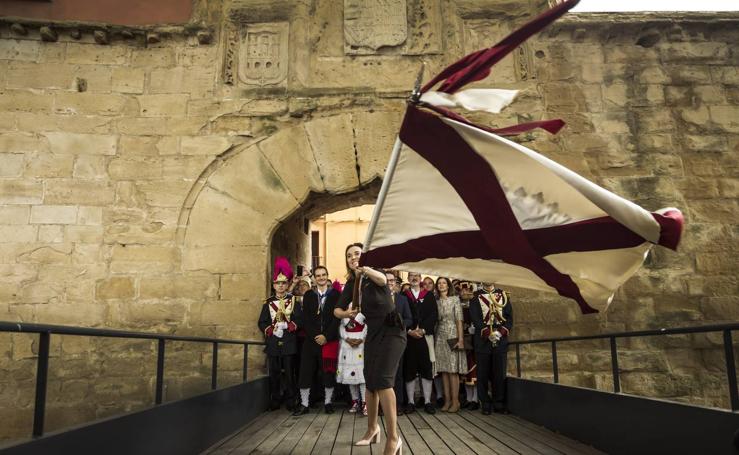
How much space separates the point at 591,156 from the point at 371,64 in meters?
3.06

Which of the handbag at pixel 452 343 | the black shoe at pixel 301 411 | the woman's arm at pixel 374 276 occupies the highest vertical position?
the woman's arm at pixel 374 276

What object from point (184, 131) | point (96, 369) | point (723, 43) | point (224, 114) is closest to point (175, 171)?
point (184, 131)

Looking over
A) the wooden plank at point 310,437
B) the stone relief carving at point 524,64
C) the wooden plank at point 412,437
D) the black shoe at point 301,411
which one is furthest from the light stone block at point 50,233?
the stone relief carving at point 524,64

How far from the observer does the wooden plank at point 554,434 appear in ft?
12.3

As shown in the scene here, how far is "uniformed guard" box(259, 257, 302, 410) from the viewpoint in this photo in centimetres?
587

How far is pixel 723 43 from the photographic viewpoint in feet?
23.3

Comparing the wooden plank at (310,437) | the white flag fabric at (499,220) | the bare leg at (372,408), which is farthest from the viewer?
the wooden plank at (310,437)

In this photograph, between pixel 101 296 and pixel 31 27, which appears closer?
pixel 101 296

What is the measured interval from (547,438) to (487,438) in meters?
0.47

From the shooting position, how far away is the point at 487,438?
421cm

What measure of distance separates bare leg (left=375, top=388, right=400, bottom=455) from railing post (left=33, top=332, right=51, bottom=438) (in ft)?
6.43

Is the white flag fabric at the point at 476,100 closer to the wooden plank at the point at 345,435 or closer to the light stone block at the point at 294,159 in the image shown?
the wooden plank at the point at 345,435

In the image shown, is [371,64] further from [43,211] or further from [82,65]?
[43,211]

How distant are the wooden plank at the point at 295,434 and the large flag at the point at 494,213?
1.77 m
